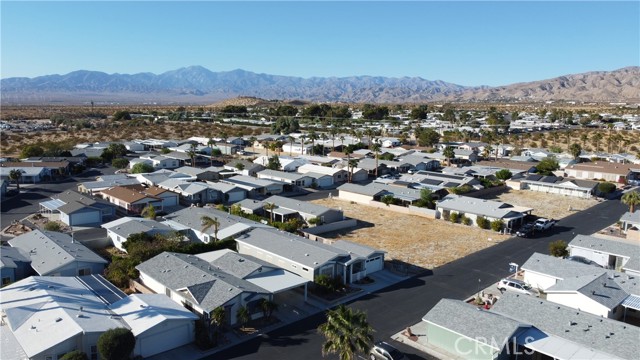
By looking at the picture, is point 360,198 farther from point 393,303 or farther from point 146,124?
point 146,124

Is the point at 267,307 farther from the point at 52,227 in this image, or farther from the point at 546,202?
the point at 546,202

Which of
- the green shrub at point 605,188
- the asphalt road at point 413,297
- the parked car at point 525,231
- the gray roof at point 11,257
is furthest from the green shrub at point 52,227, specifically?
the green shrub at point 605,188

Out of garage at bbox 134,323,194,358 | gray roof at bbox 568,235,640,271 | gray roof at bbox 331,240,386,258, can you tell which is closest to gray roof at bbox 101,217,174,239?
gray roof at bbox 331,240,386,258

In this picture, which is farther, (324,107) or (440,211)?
(324,107)

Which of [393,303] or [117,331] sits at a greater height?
[117,331]

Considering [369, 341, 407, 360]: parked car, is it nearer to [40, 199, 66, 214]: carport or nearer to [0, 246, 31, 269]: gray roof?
[0, 246, 31, 269]: gray roof

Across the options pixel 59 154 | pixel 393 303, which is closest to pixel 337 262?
pixel 393 303
